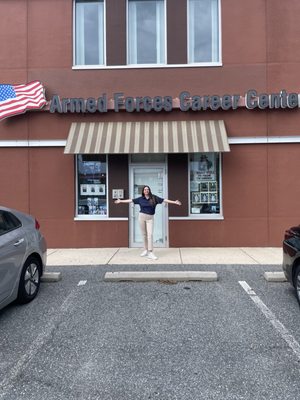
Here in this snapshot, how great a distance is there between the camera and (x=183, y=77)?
9953mm

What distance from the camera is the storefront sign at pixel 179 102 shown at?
9.61m

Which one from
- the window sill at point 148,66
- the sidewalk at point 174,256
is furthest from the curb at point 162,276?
the window sill at point 148,66

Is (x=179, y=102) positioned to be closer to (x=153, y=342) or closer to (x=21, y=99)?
(x=21, y=99)

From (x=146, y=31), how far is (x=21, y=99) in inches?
154

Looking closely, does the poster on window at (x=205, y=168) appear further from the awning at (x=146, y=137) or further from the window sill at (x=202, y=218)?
the window sill at (x=202, y=218)

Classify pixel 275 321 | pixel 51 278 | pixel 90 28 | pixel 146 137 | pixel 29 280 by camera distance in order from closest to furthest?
pixel 275 321
pixel 29 280
pixel 51 278
pixel 146 137
pixel 90 28

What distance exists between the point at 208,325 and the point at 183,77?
715cm

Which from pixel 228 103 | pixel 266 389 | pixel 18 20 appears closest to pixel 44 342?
pixel 266 389

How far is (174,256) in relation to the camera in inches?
346

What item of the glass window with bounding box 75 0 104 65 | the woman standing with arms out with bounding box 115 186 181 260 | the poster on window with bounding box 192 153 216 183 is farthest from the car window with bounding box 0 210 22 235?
the glass window with bounding box 75 0 104 65

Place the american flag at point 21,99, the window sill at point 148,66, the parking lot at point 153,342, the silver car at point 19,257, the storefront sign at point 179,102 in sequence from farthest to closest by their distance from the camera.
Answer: the window sill at point 148,66
the american flag at point 21,99
the storefront sign at point 179,102
the silver car at point 19,257
the parking lot at point 153,342

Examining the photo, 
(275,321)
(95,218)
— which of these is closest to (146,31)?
(95,218)

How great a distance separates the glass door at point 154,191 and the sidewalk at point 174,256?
1.33 ft

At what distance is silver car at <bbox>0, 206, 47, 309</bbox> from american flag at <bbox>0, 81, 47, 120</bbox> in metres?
4.76
